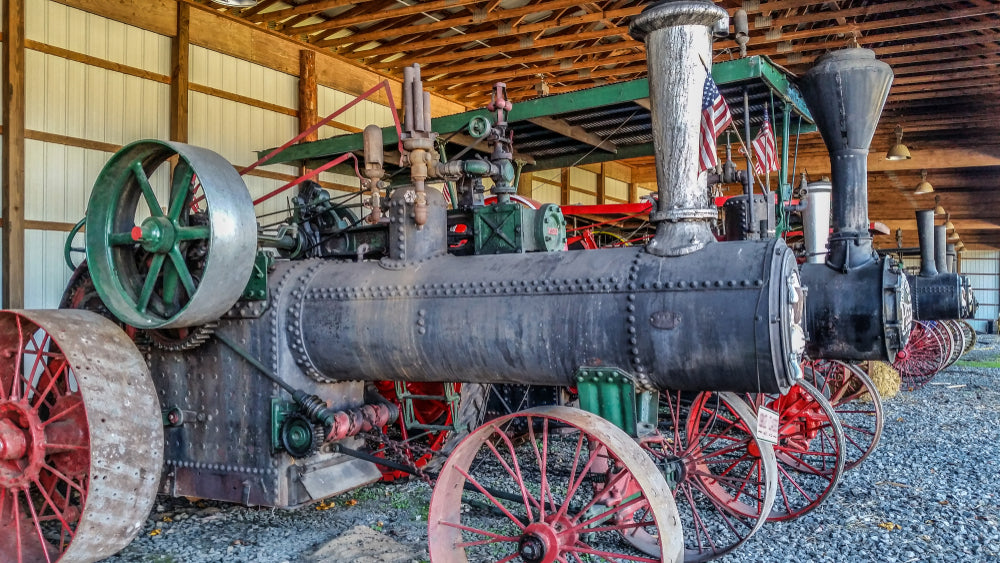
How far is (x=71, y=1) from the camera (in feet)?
24.7

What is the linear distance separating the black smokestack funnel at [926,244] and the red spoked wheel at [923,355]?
328 cm

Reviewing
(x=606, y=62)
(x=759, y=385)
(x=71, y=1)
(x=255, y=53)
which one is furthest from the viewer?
(x=606, y=62)

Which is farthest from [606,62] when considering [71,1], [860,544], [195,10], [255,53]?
[860,544]

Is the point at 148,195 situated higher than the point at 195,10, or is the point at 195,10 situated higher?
the point at 195,10

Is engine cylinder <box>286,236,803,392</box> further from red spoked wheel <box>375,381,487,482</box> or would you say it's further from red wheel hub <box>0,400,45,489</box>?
red wheel hub <box>0,400,45,489</box>

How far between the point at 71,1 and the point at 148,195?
529 cm

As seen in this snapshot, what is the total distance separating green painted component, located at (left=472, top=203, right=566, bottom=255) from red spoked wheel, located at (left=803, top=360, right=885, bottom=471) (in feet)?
9.01

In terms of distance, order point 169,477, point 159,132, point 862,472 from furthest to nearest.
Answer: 1. point 159,132
2. point 862,472
3. point 169,477

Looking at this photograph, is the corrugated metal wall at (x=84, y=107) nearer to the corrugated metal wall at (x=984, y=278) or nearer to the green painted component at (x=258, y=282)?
the green painted component at (x=258, y=282)

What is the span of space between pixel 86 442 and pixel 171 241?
40.7 inches

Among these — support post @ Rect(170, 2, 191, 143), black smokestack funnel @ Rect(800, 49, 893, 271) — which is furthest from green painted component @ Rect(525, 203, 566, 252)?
support post @ Rect(170, 2, 191, 143)

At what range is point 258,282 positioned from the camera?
3725 millimetres

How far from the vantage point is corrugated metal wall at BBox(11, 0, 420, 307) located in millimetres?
7418

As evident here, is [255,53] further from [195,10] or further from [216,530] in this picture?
[216,530]
